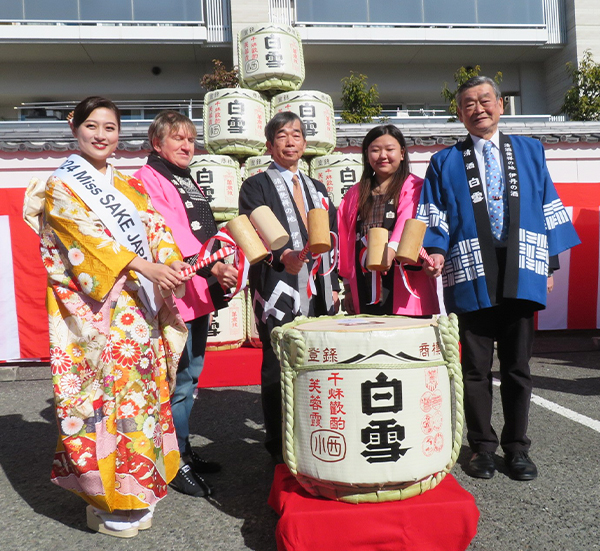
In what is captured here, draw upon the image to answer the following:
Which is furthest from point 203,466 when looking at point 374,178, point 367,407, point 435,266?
point 374,178

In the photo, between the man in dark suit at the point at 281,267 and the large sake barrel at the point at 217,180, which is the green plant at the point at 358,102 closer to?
the large sake barrel at the point at 217,180

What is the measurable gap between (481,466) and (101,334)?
194cm

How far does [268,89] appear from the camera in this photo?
273 inches

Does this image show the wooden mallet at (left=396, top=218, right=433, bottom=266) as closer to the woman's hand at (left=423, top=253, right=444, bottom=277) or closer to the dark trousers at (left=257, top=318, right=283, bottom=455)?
the woman's hand at (left=423, top=253, right=444, bottom=277)

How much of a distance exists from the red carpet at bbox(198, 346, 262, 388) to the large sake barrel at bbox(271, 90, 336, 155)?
2.61m

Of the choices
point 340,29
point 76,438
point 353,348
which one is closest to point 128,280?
point 76,438

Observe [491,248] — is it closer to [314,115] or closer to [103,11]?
[314,115]

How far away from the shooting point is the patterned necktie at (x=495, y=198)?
2725mm

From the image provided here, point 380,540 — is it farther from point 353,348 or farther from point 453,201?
point 453,201

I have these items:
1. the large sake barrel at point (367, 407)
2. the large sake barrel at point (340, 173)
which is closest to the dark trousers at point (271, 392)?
the large sake barrel at point (367, 407)

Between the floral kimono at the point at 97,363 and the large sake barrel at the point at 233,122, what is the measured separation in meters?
4.32

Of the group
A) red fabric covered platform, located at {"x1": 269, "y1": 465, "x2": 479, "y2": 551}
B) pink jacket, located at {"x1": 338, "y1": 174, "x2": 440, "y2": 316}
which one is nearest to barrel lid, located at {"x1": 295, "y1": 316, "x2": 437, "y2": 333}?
pink jacket, located at {"x1": 338, "y1": 174, "x2": 440, "y2": 316}

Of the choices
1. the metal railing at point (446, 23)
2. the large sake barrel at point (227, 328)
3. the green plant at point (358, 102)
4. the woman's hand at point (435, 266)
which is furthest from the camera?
the metal railing at point (446, 23)

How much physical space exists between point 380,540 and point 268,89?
608cm
